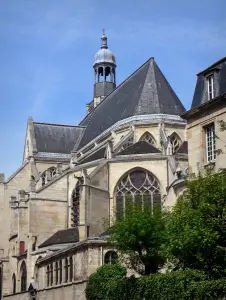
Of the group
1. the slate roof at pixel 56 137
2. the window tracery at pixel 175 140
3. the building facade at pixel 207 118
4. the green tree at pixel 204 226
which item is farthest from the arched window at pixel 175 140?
the green tree at pixel 204 226

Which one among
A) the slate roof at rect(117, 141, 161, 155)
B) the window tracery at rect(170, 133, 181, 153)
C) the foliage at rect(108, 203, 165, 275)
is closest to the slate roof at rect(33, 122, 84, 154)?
the window tracery at rect(170, 133, 181, 153)

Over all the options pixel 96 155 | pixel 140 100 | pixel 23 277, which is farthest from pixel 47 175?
pixel 23 277

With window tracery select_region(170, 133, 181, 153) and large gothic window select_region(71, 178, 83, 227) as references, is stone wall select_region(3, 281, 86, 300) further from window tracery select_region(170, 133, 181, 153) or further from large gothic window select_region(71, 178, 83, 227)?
window tracery select_region(170, 133, 181, 153)

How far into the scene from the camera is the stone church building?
30766 millimetres

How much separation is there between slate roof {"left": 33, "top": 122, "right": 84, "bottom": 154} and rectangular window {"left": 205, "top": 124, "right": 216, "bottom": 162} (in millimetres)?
32242

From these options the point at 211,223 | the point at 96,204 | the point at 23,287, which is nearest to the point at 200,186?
the point at 211,223

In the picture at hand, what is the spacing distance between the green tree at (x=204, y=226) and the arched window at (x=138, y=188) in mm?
18567

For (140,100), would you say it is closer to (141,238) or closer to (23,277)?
(23,277)

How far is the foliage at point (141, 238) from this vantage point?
21.3 m

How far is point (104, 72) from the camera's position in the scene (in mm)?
62750

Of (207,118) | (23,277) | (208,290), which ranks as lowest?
(23,277)

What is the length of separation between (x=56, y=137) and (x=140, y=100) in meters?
12.6

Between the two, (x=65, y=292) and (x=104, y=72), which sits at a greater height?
(x=104, y=72)

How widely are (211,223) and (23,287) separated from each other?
23.7m
